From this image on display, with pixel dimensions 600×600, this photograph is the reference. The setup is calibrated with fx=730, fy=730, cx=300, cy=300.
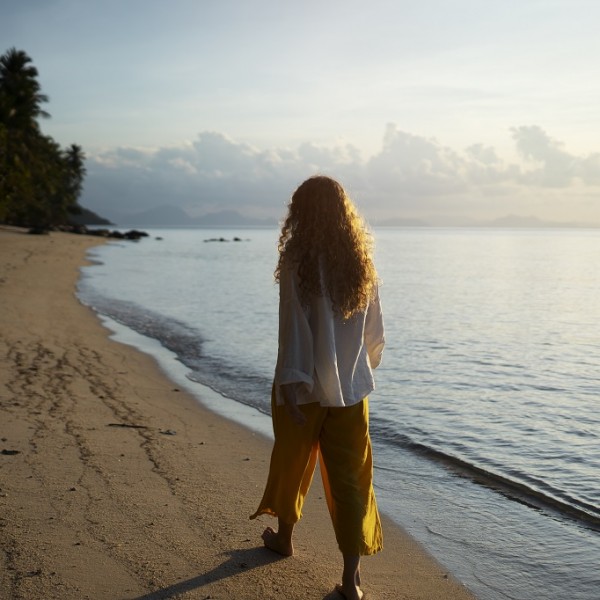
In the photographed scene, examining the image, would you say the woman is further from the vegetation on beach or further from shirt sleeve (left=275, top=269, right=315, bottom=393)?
the vegetation on beach

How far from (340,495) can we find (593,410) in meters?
6.74

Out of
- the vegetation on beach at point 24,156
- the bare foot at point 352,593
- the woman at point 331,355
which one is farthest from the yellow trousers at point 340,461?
the vegetation on beach at point 24,156

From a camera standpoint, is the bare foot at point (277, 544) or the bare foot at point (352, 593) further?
the bare foot at point (277, 544)

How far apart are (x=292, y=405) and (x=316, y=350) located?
1.03ft

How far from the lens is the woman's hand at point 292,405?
3.80 metres

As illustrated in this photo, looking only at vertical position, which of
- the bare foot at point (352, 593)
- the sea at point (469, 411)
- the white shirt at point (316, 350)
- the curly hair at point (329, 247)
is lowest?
the sea at point (469, 411)

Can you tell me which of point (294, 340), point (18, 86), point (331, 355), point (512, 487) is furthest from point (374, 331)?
point (18, 86)

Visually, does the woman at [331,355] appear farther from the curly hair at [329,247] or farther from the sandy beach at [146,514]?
the sandy beach at [146,514]

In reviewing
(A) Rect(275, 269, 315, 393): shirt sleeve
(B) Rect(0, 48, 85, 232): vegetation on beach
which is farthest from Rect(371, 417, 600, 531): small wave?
(B) Rect(0, 48, 85, 232): vegetation on beach

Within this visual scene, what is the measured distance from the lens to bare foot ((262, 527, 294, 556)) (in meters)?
4.30

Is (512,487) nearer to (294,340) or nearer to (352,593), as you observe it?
(352,593)

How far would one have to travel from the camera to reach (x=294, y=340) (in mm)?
3764

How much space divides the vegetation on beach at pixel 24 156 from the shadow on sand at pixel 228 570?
151 ft

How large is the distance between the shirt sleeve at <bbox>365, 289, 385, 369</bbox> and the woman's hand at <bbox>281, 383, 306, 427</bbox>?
539mm
